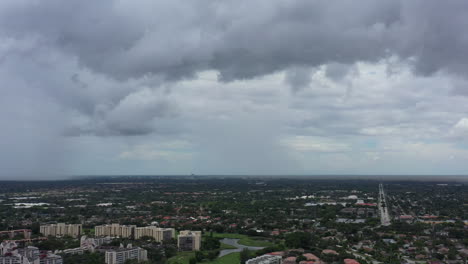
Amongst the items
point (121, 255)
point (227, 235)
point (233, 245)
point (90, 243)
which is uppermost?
point (90, 243)

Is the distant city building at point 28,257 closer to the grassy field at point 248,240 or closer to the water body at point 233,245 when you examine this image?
the water body at point 233,245

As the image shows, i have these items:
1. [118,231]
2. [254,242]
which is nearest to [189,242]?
[254,242]

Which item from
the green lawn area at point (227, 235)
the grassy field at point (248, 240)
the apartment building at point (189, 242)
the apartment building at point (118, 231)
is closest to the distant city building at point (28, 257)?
the apartment building at point (189, 242)

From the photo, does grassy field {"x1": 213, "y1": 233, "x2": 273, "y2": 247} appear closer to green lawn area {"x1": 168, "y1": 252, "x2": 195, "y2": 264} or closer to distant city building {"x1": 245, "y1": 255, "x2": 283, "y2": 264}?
green lawn area {"x1": 168, "y1": 252, "x2": 195, "y2": 264}

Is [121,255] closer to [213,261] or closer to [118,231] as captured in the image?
[213,261]

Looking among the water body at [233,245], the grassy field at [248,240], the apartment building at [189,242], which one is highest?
the apartment building at [189,242]

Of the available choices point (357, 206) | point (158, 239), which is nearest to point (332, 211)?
point (357, 206)

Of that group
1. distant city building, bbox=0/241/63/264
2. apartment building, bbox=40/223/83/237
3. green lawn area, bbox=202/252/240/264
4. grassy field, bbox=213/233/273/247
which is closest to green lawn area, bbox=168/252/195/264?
green lawn area, bbox=202/252/240/264
